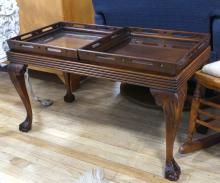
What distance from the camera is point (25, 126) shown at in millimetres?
1827

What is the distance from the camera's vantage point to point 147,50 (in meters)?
1.49

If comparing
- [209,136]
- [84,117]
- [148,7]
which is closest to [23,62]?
[84,117]

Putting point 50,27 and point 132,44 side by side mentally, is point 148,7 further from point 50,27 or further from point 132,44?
point 50,27

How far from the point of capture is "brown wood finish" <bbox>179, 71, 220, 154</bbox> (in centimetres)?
135

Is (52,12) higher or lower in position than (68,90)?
higher

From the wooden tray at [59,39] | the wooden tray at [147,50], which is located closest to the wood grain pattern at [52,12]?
the wooden tray at [59,39]

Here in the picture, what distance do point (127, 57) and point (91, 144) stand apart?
634 millimetres

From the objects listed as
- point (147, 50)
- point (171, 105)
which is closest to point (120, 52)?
point (147, 50)

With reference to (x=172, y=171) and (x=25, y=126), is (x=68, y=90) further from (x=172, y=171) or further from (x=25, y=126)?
(x=172, y=171)

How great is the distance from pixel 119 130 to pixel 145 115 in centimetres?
23

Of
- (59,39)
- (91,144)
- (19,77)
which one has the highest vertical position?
(59,39)

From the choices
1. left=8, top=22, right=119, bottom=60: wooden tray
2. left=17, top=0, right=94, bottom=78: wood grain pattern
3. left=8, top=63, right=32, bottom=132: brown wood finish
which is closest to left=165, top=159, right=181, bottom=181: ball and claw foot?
left=8, top=22, right=119, bottom=60: wooden tray

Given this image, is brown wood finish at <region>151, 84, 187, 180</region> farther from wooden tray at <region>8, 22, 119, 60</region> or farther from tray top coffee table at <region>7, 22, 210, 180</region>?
wooden tray at <region>8, 22, 119, 60</region>

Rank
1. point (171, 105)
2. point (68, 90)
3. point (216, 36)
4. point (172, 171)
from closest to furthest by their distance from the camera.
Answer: point (171, 105)
point (172, 171)
point (216, 36)
point (68, 90)
